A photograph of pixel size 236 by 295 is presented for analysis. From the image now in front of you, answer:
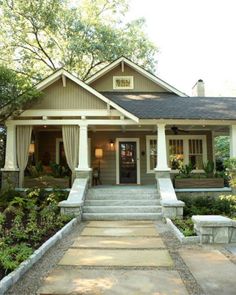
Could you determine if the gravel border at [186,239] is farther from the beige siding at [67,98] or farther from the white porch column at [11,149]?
the white porch column at [11,149]

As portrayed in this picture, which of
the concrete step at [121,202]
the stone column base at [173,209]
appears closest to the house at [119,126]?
the concrete step at [121,202]

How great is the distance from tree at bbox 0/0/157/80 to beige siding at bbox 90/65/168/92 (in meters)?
8.78

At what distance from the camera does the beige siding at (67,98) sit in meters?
12.4

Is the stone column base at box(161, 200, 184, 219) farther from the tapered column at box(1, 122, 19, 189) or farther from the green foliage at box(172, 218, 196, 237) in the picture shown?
the tapered column at box(1, 122, 19, 189)

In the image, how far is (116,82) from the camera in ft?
53.3

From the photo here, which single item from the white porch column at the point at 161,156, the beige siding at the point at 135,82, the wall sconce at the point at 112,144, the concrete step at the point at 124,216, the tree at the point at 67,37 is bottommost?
the concrete step at the point at 124,216

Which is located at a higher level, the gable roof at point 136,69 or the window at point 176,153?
the gable roof at point 136,69

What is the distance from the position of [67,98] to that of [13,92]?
6.30 ft

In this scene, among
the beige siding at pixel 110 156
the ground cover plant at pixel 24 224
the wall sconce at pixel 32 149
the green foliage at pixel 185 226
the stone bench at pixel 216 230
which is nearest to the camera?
the ground cover plant at pixel 24 224

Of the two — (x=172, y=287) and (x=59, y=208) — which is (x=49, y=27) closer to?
(x=59, y=208)

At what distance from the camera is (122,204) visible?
432 inches

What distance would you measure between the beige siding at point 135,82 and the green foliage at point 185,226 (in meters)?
8.28

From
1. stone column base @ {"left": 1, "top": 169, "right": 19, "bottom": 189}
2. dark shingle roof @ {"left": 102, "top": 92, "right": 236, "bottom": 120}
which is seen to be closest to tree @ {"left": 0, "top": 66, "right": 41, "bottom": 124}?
stone column base @ {"left": 1, "top": 169, "right": 19, "bottom": 189}

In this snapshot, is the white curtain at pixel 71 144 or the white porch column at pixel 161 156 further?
the white curtain at pixel 71 144
